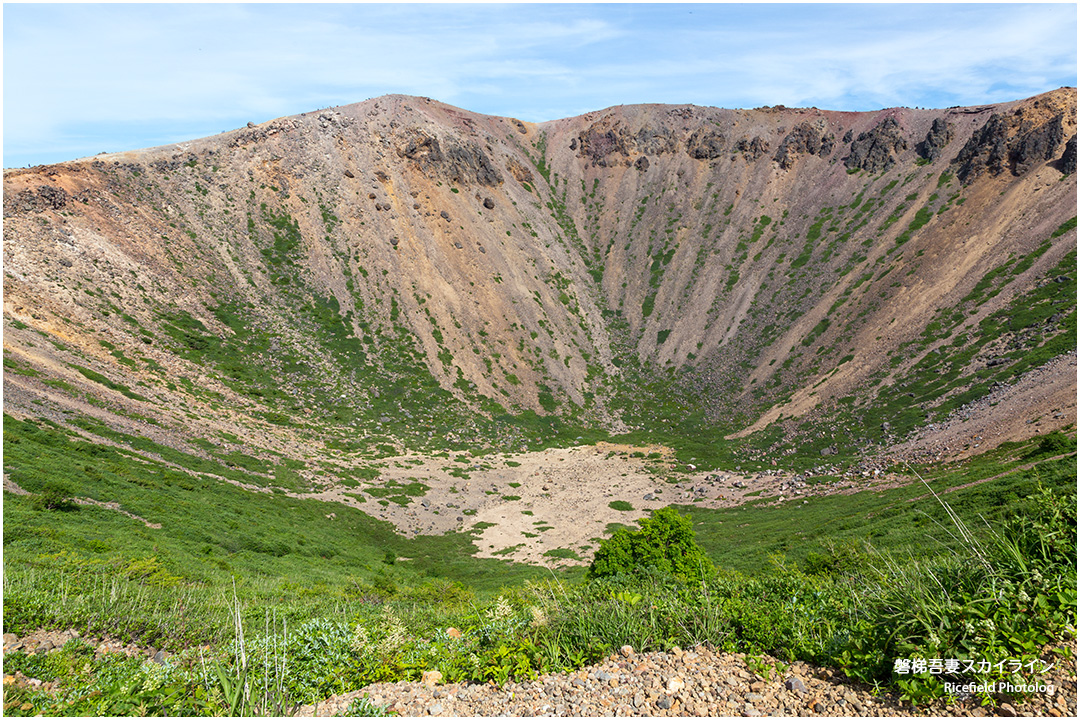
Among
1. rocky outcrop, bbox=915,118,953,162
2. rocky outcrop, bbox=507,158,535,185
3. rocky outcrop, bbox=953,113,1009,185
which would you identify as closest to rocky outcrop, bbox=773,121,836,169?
rocky outcrop, bbox=915,118,953,162

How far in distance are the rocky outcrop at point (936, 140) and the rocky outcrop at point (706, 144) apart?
36.5 metres

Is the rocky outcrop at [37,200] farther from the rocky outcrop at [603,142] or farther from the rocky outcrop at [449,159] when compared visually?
the rocky outcrop at [603,142]

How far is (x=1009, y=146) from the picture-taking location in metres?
77.6

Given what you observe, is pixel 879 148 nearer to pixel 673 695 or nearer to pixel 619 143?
pixel 619 143

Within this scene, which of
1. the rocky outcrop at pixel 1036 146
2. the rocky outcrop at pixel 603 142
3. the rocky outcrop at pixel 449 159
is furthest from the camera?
the rocky outcrop at pixel 603 142

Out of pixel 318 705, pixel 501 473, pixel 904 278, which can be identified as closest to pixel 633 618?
pixel 318 705

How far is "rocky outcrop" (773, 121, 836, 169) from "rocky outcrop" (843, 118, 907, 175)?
6.21 meters

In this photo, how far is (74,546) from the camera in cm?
2084

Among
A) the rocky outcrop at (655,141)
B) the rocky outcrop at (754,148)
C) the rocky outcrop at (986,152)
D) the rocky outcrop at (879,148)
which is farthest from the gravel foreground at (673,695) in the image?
the rocky outcrop at (655,141)

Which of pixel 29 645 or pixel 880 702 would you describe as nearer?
pixel 880 702

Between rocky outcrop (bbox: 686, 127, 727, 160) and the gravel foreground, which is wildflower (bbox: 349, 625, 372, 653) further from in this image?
rocky outcrop (bbox: 686, 127, 727, 160)

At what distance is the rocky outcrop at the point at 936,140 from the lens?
90.6m

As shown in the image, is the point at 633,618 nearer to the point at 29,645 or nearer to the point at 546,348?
the point at 29,645

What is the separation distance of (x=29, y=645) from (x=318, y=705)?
649cm
